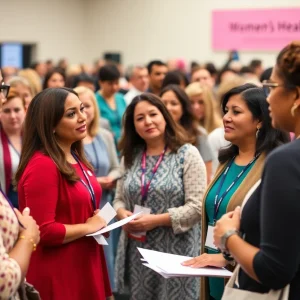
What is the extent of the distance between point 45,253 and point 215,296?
826 millimetres

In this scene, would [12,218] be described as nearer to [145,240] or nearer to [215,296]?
[215,296]

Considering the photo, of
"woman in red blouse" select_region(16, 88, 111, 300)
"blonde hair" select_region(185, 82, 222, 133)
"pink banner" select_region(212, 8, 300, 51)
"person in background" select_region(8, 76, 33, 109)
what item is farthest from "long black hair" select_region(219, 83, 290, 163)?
"pink banner" select_region(212, 8, 300, 51)

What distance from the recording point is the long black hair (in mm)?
3184

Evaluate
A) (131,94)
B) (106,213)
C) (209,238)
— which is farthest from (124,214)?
(131,94)

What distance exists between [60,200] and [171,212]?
84cm

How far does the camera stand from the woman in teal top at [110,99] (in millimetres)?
6902

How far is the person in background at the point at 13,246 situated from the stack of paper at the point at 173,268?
49 centimetres

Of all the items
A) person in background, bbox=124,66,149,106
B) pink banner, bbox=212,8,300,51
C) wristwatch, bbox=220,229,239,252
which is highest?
pink banner, bbox=212,8,300,51

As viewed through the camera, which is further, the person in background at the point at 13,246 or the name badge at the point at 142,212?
the name badge at the point at 142,212

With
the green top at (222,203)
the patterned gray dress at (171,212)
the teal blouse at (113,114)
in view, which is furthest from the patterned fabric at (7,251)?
the teal blouse at (113,114)

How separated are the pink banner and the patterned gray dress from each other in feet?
27.7

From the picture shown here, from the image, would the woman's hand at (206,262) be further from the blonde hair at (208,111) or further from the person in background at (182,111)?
the blonde hair at (208,111)

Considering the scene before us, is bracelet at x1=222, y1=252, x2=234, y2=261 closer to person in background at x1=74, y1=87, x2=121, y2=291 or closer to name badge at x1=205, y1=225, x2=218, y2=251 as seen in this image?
name badge at x1=205, y1=225, x2=218, y2=251

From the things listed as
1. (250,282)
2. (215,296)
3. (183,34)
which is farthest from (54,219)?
(183,34)
